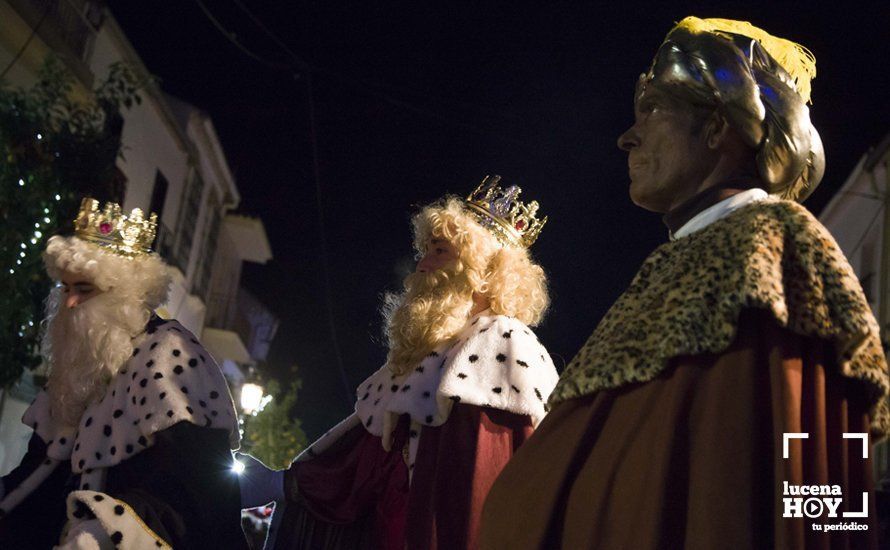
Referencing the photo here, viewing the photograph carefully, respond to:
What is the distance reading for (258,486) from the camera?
17.1 feet

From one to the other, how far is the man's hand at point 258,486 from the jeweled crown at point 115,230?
1.30m

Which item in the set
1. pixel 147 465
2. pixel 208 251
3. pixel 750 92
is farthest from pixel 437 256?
pixel 208 251

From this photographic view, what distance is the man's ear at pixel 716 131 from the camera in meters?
2.63

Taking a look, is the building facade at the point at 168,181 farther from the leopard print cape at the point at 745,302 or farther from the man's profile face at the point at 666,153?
the leopard print cape at the point at 745,302

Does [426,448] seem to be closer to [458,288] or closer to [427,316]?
[427,316]

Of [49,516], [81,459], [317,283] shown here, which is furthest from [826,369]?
[317,283]

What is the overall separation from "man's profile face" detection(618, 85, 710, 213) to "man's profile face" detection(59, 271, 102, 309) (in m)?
3.51

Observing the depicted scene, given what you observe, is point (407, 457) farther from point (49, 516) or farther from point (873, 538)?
point (873, 538)

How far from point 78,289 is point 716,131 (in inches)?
152

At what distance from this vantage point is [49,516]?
203 inches

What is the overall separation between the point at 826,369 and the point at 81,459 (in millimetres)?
3645

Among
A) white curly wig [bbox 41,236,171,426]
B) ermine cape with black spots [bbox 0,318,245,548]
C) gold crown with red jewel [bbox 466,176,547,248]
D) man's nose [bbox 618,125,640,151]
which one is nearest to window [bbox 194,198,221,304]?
white curly wig [bbox 41,236,171,426]

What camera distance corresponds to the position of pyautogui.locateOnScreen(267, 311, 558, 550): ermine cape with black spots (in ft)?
13.9

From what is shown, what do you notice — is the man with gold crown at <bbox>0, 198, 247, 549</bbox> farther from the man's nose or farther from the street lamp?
the street lamp
